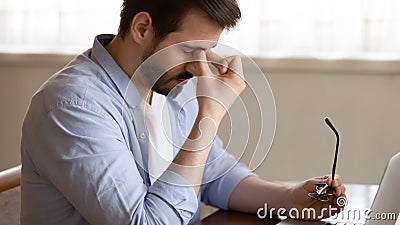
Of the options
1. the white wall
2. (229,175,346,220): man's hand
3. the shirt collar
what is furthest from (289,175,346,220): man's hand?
the white wall

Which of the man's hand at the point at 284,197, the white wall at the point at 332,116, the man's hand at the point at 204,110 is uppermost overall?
the man's hand at the point at 204,110

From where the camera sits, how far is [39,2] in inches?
117

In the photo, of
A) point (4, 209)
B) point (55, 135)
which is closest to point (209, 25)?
point (55, 135)

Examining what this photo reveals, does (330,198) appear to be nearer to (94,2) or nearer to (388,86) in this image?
(388,86)

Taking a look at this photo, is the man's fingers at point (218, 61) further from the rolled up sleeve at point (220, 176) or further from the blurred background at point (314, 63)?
the blurred background at point (314, 63)

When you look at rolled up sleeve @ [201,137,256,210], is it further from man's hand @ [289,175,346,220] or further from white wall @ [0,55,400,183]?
white wall @ [0,55,400,183]

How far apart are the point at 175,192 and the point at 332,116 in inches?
62.5

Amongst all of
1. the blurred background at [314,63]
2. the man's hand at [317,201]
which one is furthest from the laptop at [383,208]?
the blurred background at [314,63]

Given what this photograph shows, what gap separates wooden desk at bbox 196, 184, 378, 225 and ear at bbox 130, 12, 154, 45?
36cm

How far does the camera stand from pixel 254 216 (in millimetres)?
1537

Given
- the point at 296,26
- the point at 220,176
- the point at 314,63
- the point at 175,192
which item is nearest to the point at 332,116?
the point at 314,63

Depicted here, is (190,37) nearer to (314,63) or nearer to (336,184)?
(336,184)

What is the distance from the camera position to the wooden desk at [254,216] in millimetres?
1480

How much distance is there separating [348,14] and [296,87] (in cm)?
32
